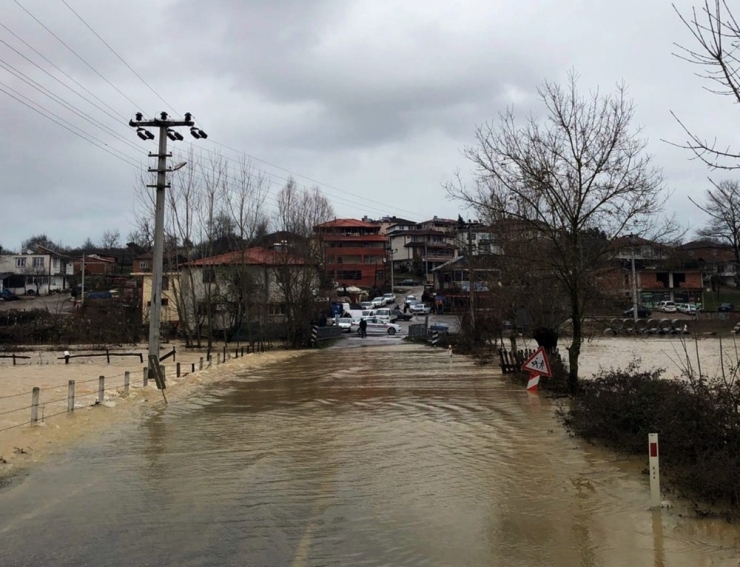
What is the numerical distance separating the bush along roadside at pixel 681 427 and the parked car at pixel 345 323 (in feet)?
173

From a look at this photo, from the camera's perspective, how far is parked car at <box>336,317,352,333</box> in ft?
215

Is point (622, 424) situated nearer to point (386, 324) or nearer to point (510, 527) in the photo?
point (510, 527)

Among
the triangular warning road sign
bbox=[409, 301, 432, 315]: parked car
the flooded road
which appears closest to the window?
bbox=[409, 301, 432, 315]: parked car

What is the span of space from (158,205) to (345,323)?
43.8 meters

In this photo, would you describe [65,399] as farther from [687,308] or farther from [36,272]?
[36,272]

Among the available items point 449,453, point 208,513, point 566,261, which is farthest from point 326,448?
point 566,261

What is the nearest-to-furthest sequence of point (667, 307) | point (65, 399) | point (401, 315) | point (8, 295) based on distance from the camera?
point (65, 399) → point (401, 315) → point (667, 307) → point (8, 295)

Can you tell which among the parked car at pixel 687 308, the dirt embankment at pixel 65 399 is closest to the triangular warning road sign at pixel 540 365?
the dirt embankment at pixel 65 399

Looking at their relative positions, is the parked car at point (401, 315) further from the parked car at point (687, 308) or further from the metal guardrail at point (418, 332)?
the parked car at point (687, 308)

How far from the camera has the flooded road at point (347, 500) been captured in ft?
20.8

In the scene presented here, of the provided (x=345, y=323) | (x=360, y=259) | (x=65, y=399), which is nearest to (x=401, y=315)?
(x=345, y=323)

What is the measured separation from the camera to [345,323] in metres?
66.8

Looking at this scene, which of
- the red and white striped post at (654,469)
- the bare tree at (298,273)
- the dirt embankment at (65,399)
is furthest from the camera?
the bare tree at (298,273)

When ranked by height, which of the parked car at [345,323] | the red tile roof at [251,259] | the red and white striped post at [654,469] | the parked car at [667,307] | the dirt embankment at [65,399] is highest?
the red tile roof at [251,259]
